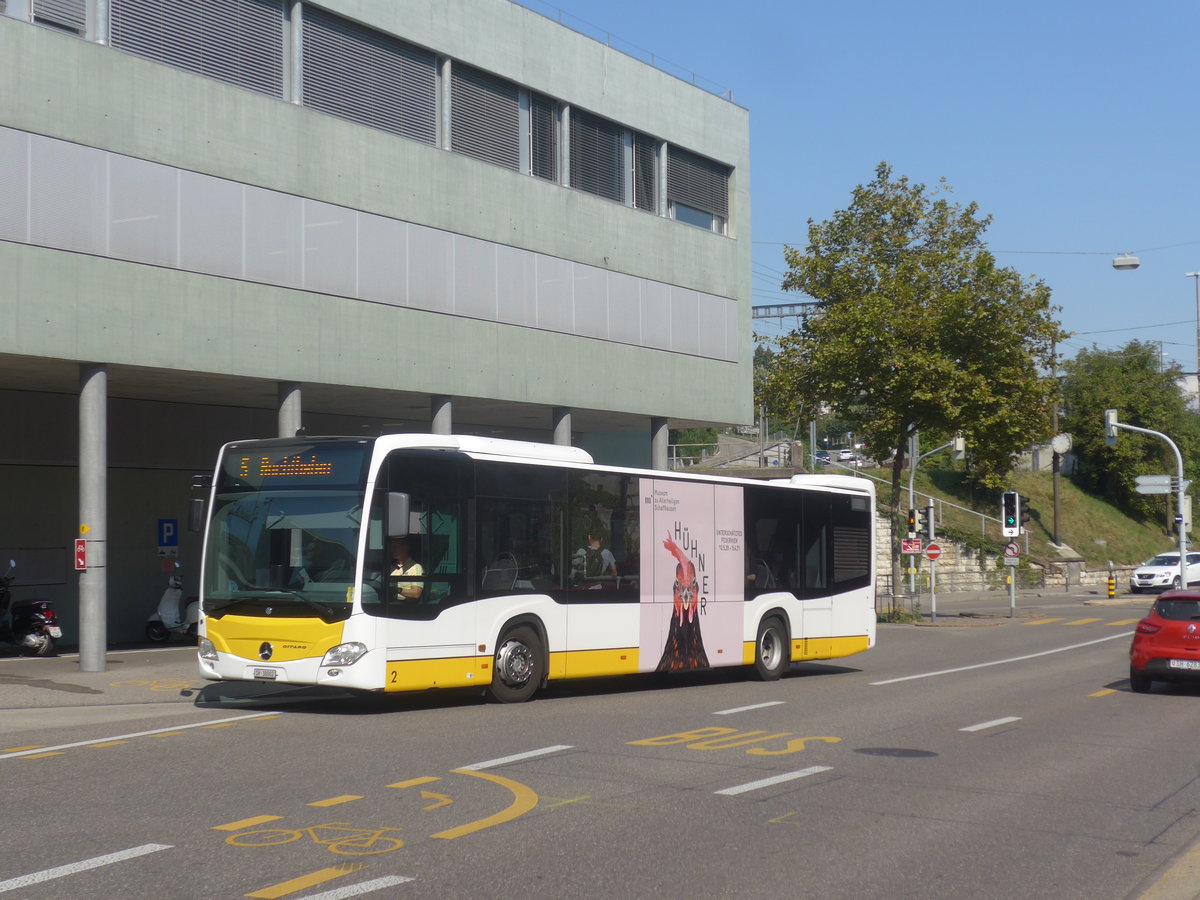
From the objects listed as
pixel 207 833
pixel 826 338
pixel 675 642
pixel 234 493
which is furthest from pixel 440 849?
pixel 826 338

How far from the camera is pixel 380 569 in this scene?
14117 mm

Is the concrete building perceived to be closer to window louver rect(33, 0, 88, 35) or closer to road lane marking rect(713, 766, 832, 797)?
window louver rect(33, 0, 88, 35)

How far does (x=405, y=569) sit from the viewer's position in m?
14.4

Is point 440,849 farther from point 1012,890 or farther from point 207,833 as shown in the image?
point 1012,890

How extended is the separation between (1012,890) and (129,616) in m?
23.8

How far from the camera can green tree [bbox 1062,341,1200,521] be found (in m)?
73.1

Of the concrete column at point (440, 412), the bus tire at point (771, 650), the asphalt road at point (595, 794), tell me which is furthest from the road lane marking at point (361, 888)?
the concrete column at point (440, 412)

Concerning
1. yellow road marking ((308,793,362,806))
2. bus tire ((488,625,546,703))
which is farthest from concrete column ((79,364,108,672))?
yellow road marking ((308,793,362,806))

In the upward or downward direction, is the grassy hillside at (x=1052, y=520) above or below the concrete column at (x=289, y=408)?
below

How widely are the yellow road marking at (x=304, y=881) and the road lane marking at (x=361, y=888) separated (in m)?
0.16

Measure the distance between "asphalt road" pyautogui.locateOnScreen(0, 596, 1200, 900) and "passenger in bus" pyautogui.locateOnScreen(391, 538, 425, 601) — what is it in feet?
4.32

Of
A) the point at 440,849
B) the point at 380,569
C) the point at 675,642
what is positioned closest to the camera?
the point at 440,849

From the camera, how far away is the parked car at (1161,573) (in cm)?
5575

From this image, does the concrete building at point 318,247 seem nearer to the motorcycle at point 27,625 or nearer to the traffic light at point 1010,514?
the motorcycle at point 27,625
